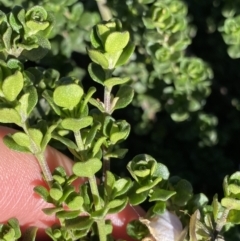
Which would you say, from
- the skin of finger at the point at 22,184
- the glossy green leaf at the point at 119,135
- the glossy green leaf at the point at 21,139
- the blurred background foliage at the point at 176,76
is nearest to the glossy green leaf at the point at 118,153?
the glossy green leaf at the point at 119,135

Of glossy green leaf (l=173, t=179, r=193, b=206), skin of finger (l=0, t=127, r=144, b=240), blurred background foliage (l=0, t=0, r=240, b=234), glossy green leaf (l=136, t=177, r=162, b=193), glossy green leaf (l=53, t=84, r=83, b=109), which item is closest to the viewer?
glossy green leaf (l=53, t=84, r=83, b=109)

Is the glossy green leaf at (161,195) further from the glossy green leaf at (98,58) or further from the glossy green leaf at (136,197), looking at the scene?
the glossy green leaf at (98,58)

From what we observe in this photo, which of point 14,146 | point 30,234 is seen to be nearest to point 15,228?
point 30,234

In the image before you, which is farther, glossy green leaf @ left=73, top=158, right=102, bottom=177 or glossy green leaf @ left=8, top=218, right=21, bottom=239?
glossy green leaf @ left=8, top=218, right=21, bottom=239

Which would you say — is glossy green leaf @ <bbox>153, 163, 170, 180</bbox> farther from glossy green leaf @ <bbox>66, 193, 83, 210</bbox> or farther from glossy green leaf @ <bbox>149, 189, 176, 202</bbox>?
glossy green leaf @ <bbox>66, 193, 83, 210</bbox>

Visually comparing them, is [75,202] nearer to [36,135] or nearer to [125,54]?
[36,135]

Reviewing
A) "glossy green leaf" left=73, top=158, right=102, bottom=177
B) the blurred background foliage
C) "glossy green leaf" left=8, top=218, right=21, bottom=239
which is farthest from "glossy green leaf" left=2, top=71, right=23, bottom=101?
the blurred background foliage
